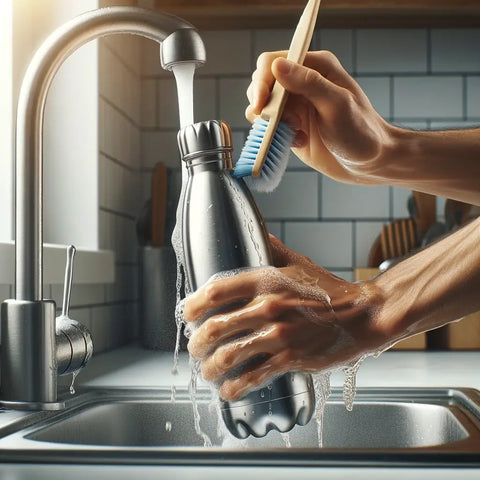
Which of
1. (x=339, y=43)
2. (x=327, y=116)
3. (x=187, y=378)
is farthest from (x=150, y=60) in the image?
(x=327, y=116)

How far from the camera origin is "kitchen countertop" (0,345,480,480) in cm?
55

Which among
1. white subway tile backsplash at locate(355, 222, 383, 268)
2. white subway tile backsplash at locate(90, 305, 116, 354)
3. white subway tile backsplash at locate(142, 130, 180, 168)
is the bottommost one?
white subway tile backsplash at locate(90, 305, 116, 354)

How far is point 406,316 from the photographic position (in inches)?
25.1

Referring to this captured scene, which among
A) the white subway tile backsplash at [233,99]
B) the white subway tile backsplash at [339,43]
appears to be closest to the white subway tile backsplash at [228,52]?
the white subway tile backsplash at [233,99]

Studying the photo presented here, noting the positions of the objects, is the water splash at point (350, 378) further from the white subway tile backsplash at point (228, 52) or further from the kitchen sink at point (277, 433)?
the white subway tile backsplash at point (228, 52)

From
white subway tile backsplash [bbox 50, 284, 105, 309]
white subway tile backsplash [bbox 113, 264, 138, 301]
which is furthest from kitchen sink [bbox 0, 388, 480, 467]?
white subway tile backsplash [bbox 113, 264, 138, 301]

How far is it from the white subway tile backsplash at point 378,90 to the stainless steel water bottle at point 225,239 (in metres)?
1.13

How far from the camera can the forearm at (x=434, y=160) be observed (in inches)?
27.1

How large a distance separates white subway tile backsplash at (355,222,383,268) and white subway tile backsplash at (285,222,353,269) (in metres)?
0.01

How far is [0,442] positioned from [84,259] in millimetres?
553

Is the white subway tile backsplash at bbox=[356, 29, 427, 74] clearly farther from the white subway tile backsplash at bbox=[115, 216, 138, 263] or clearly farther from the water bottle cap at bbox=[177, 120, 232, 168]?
the water bottle cap at bbox=[177, 120, 232, 168]

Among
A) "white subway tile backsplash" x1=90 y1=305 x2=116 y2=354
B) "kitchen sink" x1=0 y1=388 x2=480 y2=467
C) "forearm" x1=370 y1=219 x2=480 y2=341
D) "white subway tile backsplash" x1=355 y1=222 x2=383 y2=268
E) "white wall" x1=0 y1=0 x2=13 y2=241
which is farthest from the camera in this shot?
"white subway tile backsplash" x1=355 y1=222 x2=383 y2=268

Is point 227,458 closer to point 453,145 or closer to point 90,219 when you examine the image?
point 453,145

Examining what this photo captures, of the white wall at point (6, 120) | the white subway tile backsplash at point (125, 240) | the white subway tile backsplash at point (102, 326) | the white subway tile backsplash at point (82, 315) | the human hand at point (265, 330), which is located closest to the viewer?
the human hand at point (265, 330)
